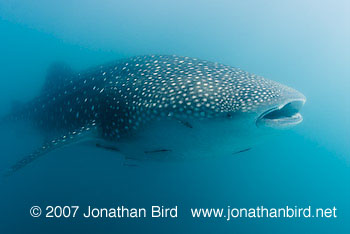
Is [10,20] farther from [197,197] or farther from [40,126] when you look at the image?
[197,197]

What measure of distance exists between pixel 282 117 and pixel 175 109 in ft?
4.60

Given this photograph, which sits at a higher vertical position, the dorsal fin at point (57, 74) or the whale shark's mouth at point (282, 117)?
the dorsal fin at point (57, 74)

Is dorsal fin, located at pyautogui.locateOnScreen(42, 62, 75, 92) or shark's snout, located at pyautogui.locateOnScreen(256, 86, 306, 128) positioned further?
dorsal fin, located at pyautogui.locateOnScreen(42, 62, 75, 92)

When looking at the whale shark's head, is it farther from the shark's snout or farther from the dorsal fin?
the dorsal fin

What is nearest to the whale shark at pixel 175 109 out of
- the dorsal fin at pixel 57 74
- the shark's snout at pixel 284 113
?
the shark's snout at pixel 284 113

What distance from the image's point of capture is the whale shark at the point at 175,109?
10.1ft

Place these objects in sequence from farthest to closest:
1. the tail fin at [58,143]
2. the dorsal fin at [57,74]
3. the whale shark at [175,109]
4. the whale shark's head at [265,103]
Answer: the dorsal fin at [57,74] → the tail fin at [58,143] → the whale shark at [175,109] → the whale shark's head at [265,103]

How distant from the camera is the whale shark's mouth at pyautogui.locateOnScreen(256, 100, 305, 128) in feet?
9.98

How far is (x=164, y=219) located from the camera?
10.4 m

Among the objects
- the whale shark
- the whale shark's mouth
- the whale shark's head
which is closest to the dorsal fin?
the whale shark

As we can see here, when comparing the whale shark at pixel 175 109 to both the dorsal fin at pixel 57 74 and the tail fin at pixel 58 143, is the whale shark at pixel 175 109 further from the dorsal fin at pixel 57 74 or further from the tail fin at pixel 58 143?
the dorsal fin at pixel 57 74

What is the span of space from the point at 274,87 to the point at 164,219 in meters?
8.62

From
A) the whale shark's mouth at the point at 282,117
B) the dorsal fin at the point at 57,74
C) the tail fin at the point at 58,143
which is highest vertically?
the dorsal fin at the point at 57,74

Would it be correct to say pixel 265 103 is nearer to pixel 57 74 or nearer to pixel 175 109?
pixel 175 109
